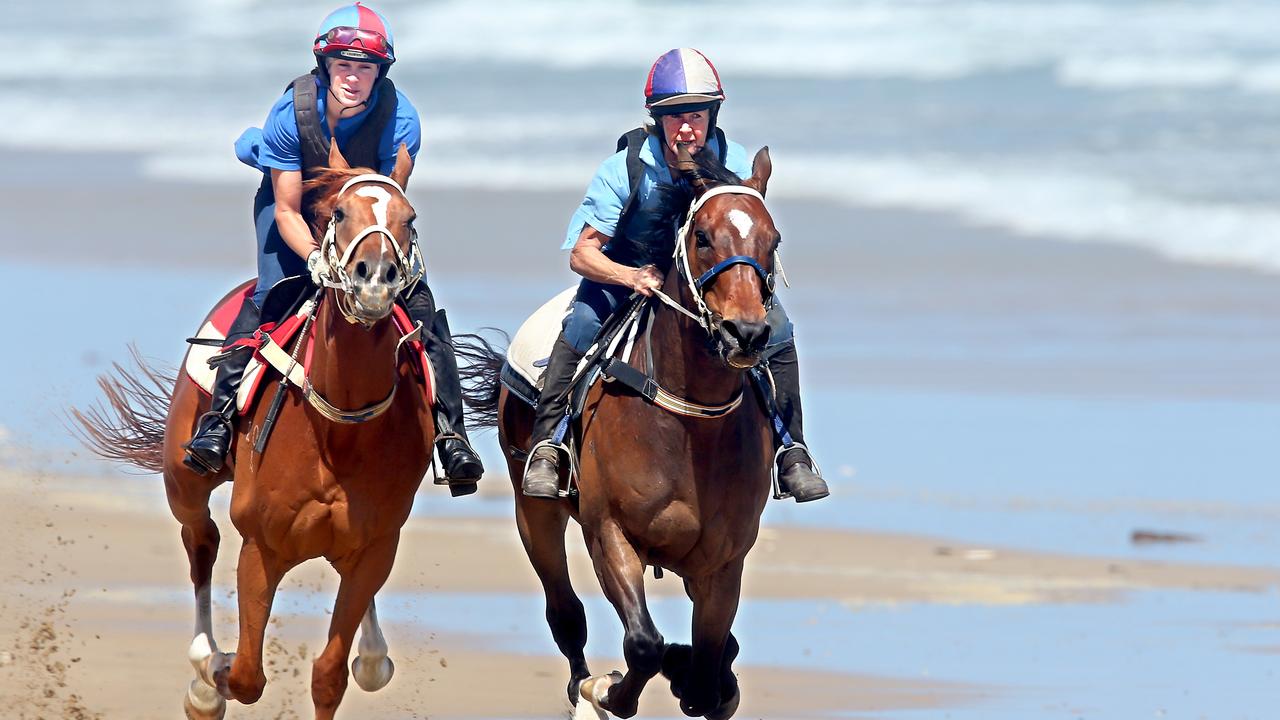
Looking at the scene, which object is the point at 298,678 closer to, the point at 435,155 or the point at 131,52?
the point at 435,155

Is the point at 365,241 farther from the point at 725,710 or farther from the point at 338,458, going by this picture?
the point at 725,710

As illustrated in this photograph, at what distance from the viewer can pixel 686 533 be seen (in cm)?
746

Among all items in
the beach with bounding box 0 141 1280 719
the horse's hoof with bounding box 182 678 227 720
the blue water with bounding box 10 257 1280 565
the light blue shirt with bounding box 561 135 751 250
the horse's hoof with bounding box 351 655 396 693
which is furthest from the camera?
the blue water with bounding box 10 257 1280 565

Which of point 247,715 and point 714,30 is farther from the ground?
point 247,715

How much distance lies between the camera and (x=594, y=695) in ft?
26.2

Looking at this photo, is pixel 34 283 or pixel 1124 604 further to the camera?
pixel 34 283

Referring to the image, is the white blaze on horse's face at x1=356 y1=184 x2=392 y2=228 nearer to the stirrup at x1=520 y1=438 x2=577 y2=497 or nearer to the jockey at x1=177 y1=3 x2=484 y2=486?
the jockey at x1=177 y1=3 x2=484 y2=486

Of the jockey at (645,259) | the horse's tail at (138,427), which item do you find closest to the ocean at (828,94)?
the horse's tail at (138,427)

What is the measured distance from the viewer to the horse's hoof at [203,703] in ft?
27.0

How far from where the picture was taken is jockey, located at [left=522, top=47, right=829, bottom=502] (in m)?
7.69

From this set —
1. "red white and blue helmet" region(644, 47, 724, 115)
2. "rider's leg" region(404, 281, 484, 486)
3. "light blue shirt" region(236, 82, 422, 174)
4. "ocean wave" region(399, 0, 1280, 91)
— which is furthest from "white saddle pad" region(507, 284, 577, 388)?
"ocean wave" region(399, 0, 1280, 91)

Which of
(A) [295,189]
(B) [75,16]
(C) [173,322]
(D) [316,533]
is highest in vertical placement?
(A) [295,189]

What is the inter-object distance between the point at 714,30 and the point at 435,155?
12177mm

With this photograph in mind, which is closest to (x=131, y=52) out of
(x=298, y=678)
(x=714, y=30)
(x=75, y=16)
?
(x=75, y=16)
